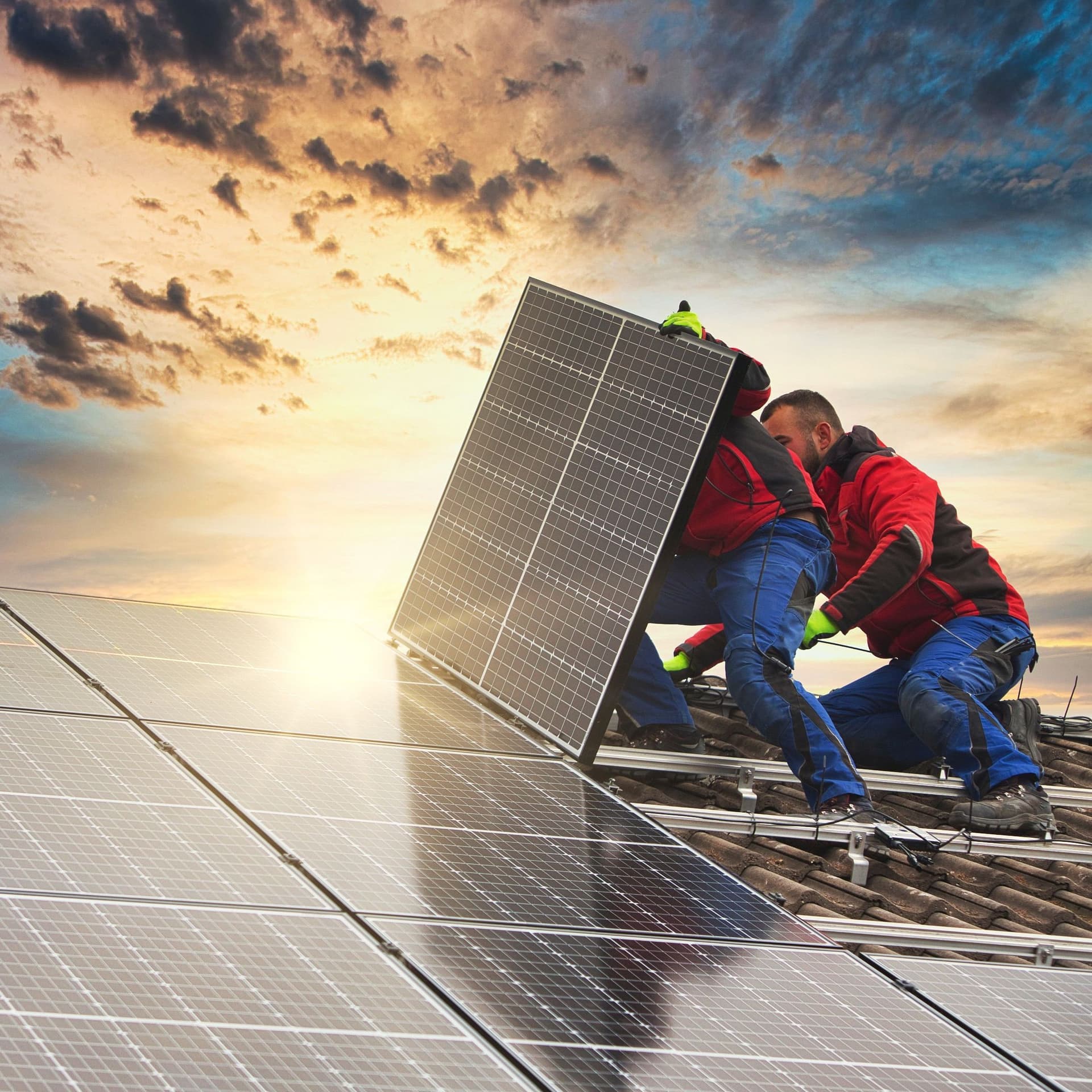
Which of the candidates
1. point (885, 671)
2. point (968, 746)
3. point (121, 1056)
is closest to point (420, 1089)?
point (121, 1056)

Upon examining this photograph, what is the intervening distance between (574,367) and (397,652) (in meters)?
2.09

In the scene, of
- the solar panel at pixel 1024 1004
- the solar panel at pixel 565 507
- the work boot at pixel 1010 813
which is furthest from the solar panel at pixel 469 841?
the work boot at pixel 1010 813

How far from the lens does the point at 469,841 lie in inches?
197

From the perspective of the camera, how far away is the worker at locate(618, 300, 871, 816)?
287 inches

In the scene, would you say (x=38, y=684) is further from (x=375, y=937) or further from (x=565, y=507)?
(x=565, y=507)

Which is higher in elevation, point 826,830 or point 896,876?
point 826,830

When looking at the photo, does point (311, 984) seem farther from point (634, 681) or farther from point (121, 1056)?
point (634, 681)

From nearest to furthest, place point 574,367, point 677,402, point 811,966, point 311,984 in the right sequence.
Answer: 1. point 311,984
2. point 811,966
3. point 677,402
4. point 574,367

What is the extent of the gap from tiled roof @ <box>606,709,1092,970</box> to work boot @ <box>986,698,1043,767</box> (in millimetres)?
1176

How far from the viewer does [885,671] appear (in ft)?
31.4

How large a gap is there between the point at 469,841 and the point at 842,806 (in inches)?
101

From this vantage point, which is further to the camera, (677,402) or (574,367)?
(574,367)

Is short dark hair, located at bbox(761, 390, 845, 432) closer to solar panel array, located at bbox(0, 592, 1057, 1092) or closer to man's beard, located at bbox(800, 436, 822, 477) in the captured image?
man's beard, located at bbox(800, 436, 822, 477)

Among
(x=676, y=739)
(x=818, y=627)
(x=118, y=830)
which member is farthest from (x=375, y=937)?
(x=818, y=627)
